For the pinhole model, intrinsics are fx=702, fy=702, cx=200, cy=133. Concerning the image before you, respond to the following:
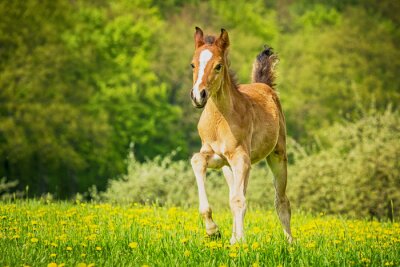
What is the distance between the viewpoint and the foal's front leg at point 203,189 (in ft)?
26.2

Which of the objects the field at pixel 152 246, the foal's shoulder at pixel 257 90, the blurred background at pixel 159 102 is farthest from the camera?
the blurred background at pixel 159 102

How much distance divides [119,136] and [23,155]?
374 inches

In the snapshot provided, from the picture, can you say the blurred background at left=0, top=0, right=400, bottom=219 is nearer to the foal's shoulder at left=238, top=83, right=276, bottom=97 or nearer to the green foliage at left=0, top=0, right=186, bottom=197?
the green foliage at left=0, top=0, right=186, bottom=197

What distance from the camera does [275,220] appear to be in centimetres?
1155

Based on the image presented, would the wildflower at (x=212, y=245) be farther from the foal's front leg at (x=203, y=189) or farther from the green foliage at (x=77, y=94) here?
the green foliage at (x=77, y=94)

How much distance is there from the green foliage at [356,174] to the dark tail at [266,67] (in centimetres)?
790

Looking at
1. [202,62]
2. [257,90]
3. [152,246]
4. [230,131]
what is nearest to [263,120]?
[257,90]

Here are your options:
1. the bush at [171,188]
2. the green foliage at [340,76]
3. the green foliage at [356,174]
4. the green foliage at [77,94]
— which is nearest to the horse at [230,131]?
the green foliage at [356,174]

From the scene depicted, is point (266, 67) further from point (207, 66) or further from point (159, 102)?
point (159, 102)

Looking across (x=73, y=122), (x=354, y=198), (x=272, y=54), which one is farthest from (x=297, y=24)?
(x=272, y=54)

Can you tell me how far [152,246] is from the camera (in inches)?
285

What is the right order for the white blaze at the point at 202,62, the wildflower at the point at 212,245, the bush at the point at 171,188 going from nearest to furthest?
the wildflower at the point at 212,245
the white blaze at the point at 202,62
the bush at the point at 171,188

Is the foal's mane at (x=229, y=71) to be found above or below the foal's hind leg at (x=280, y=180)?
above

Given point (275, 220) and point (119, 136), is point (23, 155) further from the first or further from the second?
point (275, 220)
